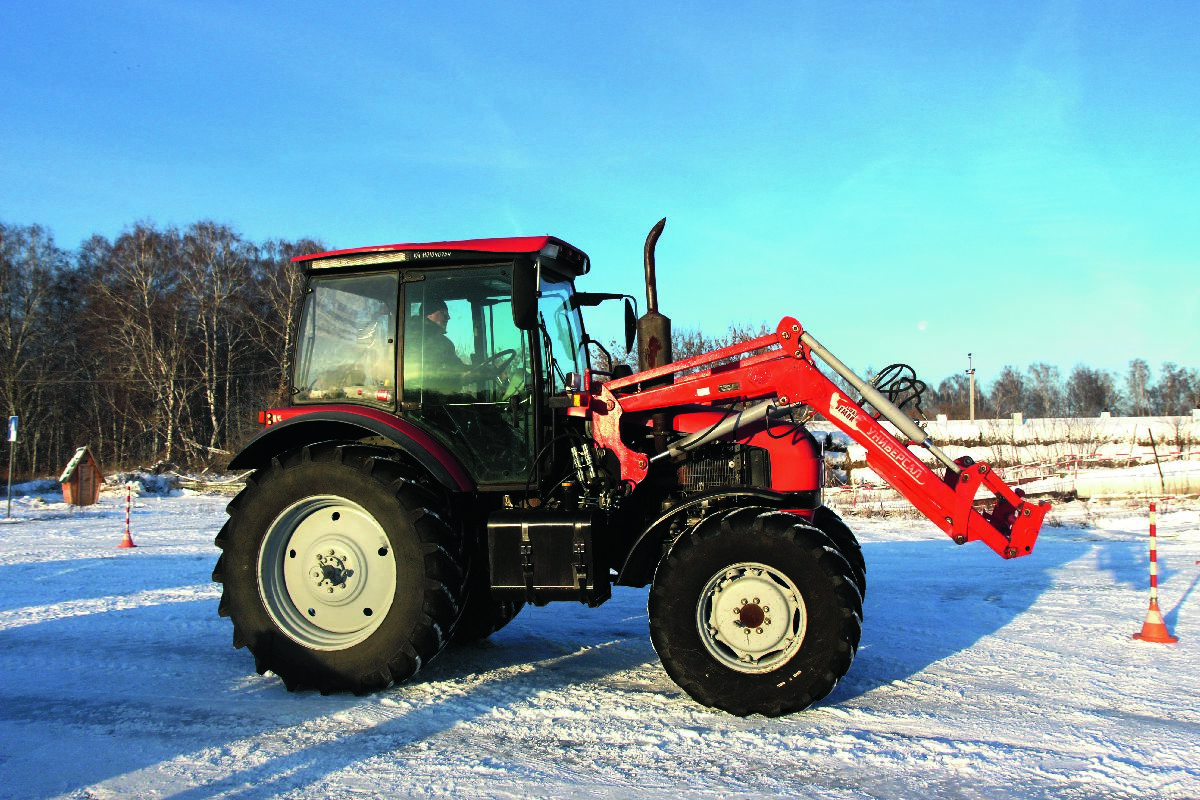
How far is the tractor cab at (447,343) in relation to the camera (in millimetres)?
5305

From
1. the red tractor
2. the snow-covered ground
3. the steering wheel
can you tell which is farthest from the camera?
the steering wheel

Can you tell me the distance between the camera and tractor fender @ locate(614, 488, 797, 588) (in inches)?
190

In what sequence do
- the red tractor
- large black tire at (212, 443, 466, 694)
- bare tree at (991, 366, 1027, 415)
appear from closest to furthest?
the red tractor, large black tire at (212, 443, 466, 694), bare tree at (991, 366, 1027, 415)

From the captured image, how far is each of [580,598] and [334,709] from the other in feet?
4.78

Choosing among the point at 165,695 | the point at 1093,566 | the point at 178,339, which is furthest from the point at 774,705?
the point at 178,339

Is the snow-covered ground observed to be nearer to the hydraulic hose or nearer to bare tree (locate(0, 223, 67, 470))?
the hydraulic hose

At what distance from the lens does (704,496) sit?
4.87 meters

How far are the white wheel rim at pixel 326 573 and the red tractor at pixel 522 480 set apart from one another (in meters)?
0.01

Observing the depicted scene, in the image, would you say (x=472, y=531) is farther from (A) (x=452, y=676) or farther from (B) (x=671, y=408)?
(B) (x=671, y=408)

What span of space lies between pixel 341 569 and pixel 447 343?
1505 millimetres

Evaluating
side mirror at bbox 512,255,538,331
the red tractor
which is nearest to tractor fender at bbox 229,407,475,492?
the red tractor

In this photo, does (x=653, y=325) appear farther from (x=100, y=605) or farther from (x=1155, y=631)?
(x=100, y=605)

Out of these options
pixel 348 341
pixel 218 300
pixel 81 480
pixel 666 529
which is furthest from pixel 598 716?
pixel 218 300

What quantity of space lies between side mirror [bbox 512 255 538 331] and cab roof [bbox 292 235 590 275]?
0.15m
